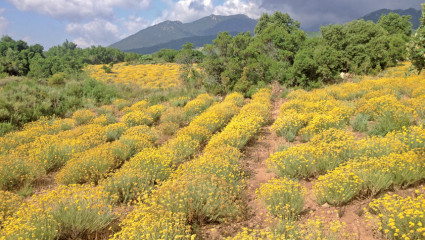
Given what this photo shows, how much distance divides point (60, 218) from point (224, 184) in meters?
3.01

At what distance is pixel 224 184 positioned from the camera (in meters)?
4.81

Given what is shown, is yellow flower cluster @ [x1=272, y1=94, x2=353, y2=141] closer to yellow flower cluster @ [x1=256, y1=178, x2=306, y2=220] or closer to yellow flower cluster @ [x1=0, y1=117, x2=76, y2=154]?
yellow flower cluster @ [x1=256, y1=178, x2=306, y2=220]

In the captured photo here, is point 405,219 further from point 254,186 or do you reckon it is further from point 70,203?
point 70,203

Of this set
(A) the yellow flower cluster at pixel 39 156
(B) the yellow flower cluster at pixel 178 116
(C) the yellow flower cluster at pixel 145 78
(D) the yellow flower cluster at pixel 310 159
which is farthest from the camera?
(C) the yellow flower cluster at pixel 145 78

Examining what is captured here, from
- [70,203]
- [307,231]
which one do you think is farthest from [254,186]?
[70,203]

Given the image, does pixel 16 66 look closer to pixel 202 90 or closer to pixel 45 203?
pixel 202 90

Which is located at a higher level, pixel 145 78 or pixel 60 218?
pixel 145 78

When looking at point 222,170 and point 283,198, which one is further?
point 222,170

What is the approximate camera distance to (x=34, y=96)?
14.9m

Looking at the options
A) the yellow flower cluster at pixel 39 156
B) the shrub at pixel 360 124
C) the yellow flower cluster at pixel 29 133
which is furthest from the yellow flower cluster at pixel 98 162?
the shrub at pixel 360 124

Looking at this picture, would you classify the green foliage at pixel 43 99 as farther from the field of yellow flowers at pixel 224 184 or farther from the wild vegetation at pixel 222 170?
the field of yellow flowers at pixel 224 184

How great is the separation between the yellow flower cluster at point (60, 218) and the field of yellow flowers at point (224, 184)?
0.02 meters

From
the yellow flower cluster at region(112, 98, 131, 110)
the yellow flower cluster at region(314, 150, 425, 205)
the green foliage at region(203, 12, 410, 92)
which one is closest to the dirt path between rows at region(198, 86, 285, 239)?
the yellow flower cluster at region(314, 150, 425, 205)

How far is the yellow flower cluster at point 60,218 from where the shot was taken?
3.62 metres
